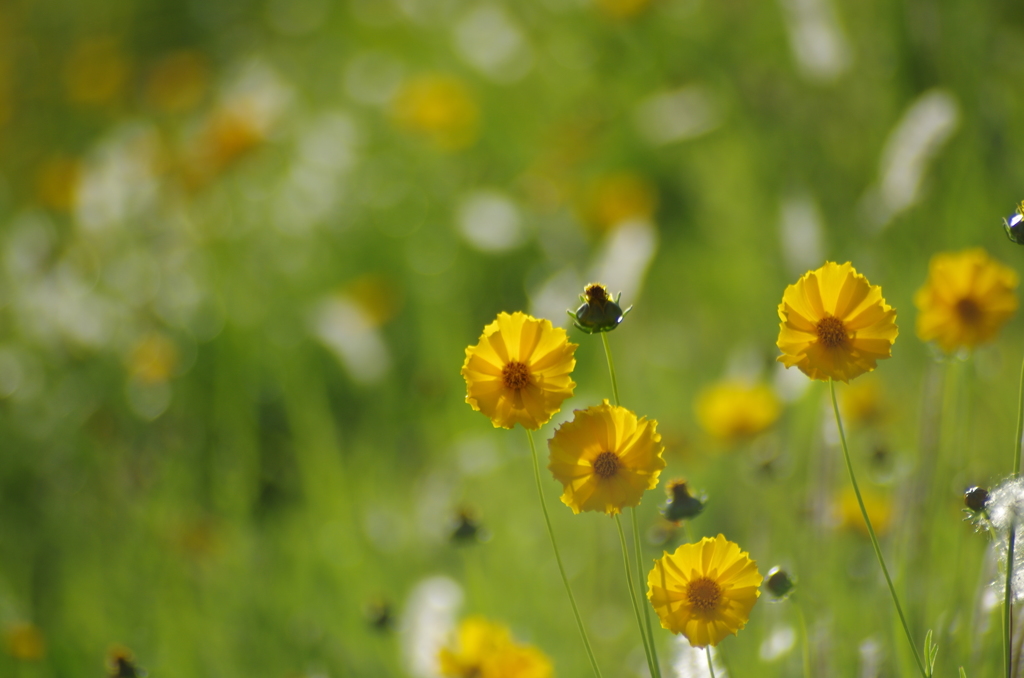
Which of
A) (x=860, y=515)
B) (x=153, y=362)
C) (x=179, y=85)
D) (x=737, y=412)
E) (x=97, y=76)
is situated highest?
(x=97, y=76)

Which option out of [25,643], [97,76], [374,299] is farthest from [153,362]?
[97,76]

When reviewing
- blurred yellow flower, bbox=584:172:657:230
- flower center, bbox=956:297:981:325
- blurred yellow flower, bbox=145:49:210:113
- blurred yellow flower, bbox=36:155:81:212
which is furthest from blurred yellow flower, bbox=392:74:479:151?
flower center, bbox=956:297:981:325

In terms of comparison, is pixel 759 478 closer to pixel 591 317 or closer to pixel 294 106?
pixel 591 317

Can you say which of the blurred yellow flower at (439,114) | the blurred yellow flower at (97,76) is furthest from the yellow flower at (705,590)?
the blurred yellow flower at (97,76)

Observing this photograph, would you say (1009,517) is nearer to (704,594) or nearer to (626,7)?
(704,594)

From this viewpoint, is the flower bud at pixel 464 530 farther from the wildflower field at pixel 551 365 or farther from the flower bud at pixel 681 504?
the flower bud at pixel 681 504
